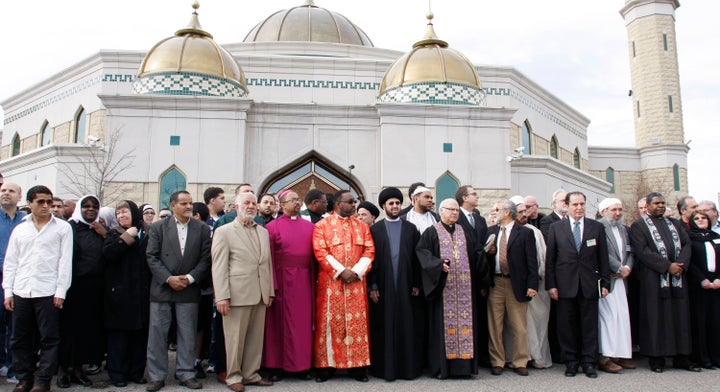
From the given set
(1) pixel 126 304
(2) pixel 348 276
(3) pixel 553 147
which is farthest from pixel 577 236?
(3) pixel 553 147

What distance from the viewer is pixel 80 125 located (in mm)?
18344

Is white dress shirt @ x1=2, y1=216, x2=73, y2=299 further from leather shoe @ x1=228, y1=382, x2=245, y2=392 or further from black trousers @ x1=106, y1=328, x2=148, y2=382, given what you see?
leather shoe @ x1=228, y1=382, x2=245, y2=392

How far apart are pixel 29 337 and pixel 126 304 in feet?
2.33

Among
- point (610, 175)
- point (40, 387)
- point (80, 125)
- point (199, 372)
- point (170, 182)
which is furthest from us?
point (610, 175)

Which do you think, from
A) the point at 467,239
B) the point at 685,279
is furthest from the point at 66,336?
the point at 685,279

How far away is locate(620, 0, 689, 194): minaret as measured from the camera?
23.4m

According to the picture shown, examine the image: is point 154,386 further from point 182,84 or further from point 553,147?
point 553,147

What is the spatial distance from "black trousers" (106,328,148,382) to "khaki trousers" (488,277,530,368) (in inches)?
120

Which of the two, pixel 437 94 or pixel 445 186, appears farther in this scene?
pixel 437 94

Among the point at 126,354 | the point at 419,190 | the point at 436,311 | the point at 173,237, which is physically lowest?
the point at 126,354

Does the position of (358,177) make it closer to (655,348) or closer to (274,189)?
(274,189)

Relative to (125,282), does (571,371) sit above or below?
below

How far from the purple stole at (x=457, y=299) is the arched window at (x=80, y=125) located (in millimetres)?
16132

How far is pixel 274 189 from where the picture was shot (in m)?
12.5
